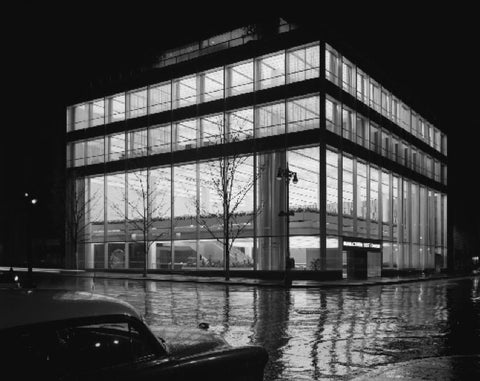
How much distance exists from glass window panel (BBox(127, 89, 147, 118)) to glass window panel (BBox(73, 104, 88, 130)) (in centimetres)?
600

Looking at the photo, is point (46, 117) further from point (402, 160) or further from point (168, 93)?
point (402, 160)

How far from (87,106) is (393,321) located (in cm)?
4622

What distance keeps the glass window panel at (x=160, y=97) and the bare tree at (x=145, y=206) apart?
558 centimetres

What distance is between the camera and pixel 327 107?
138ft

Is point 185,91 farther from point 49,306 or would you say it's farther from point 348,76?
point 49,306

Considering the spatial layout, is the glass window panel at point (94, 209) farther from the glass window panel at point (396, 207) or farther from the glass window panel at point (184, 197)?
the glass window panel at point (396, 207)

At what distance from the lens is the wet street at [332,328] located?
9570mm

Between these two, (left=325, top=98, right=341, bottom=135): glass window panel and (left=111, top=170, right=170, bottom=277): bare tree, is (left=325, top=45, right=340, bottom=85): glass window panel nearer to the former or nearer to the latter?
(left=325, top=98, right=341, bottom=135): glass window panel

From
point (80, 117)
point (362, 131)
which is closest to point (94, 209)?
point (80, 117)

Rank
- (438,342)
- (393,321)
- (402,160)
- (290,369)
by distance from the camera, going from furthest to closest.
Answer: (402,160) < (393,321) < (438,342) < (290,369)

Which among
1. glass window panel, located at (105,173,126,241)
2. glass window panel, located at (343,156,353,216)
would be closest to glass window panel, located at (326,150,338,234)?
glass window panel, located at (343,156,353,216)

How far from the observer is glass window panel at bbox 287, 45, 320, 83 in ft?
138

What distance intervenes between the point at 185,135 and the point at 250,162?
6.90 metres

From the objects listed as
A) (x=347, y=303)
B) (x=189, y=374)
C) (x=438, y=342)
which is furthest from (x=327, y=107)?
(x=189, y=374)
